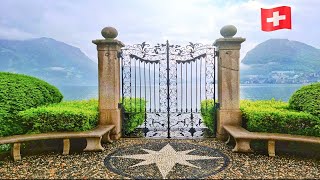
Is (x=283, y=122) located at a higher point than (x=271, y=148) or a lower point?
higher

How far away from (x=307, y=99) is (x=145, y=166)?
4.66m

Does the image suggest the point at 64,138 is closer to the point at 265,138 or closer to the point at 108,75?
the point at 108,75

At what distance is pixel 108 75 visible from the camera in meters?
8.11

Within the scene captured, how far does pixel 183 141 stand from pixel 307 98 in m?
3.60

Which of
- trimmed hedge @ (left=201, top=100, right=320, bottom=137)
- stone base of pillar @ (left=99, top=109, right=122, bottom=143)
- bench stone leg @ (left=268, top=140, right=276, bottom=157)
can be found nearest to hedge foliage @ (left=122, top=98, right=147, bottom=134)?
stone base of pillar @ (left=99, top=109, right=122, bottom=143)

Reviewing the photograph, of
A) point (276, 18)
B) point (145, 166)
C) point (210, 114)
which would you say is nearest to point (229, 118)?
point (210, 114)

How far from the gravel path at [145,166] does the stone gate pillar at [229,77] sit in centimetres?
108

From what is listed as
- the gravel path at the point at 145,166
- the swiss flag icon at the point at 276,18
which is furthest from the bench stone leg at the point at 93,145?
the swiss flag icon at the point at 276,18

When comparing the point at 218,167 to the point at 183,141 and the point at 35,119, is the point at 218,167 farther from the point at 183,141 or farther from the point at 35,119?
the point at 35,119

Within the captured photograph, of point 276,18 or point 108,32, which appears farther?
point 276,18

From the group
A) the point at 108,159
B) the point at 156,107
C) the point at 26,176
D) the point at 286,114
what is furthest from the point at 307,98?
the point at 26,176

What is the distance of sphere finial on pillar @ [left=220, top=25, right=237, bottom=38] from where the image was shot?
312 inches

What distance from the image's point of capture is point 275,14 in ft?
30.3

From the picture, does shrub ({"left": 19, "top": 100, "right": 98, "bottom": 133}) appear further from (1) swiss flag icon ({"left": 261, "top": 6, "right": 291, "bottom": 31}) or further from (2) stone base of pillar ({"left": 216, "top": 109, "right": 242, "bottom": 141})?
(1) swiss flag icon ({"left": 261, "top": 6, "right": 291, "bottom": 31})
